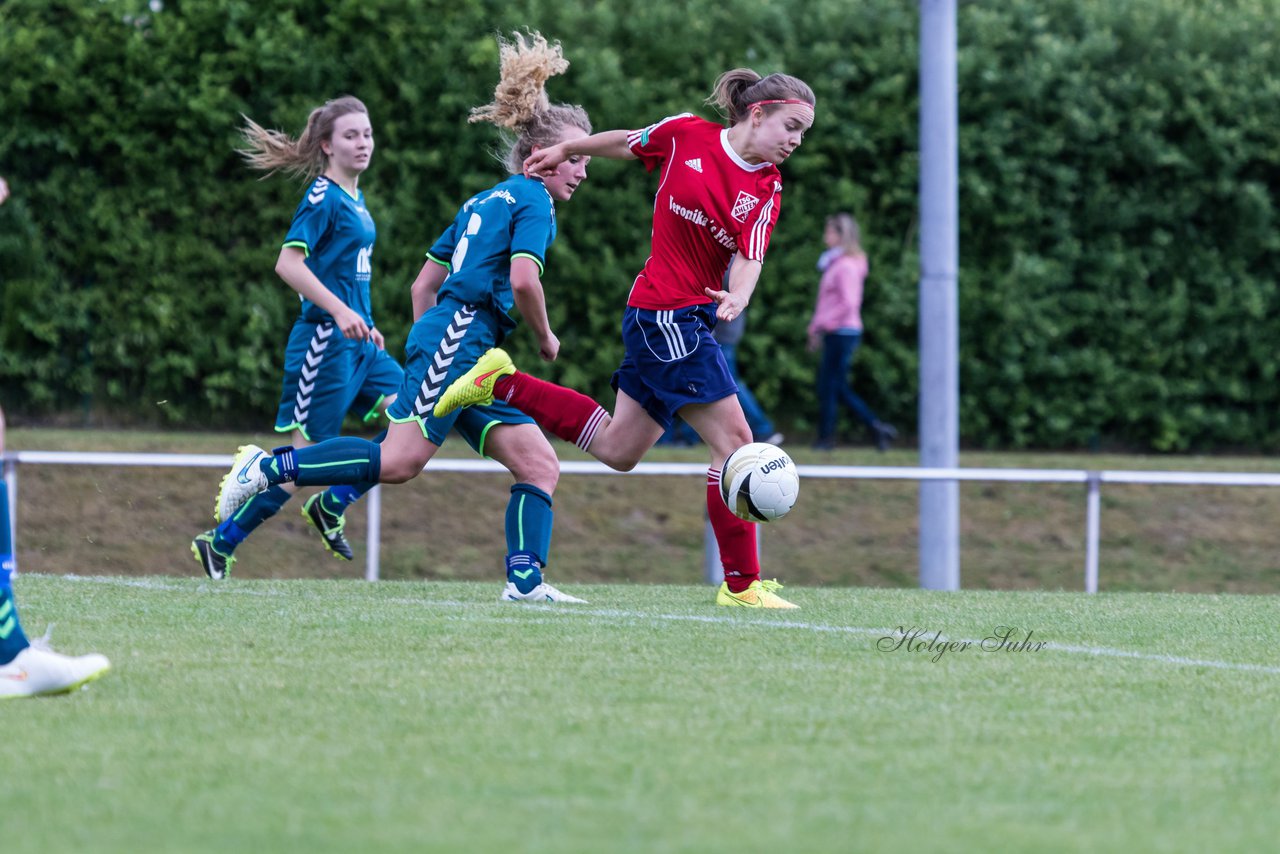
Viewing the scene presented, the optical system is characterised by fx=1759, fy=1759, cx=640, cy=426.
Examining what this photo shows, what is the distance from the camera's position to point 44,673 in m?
4.47

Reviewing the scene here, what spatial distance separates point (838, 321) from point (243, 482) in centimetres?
738

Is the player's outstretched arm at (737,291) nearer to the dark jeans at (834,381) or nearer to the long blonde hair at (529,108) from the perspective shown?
the long blonde hair at (529,108)

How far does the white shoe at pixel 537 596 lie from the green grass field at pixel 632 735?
426mm

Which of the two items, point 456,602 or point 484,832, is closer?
point 484,832

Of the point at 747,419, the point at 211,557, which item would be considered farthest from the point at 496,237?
the point at 747,419

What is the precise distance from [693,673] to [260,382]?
9750mm

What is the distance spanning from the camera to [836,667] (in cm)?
514

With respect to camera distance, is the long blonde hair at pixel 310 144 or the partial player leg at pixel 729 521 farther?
the long blonde hair at pixel 310 144

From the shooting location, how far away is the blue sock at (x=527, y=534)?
22.7 ft

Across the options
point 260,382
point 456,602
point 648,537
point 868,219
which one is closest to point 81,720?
point 456,602

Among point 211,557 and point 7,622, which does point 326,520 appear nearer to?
point 211,557

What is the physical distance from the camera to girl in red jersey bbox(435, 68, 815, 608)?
6480 millimetres

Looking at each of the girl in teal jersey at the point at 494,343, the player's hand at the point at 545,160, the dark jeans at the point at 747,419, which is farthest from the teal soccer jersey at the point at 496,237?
the dark jeans at the point at 747,419

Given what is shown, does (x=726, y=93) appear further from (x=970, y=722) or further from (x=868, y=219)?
(x=868, y=219)
